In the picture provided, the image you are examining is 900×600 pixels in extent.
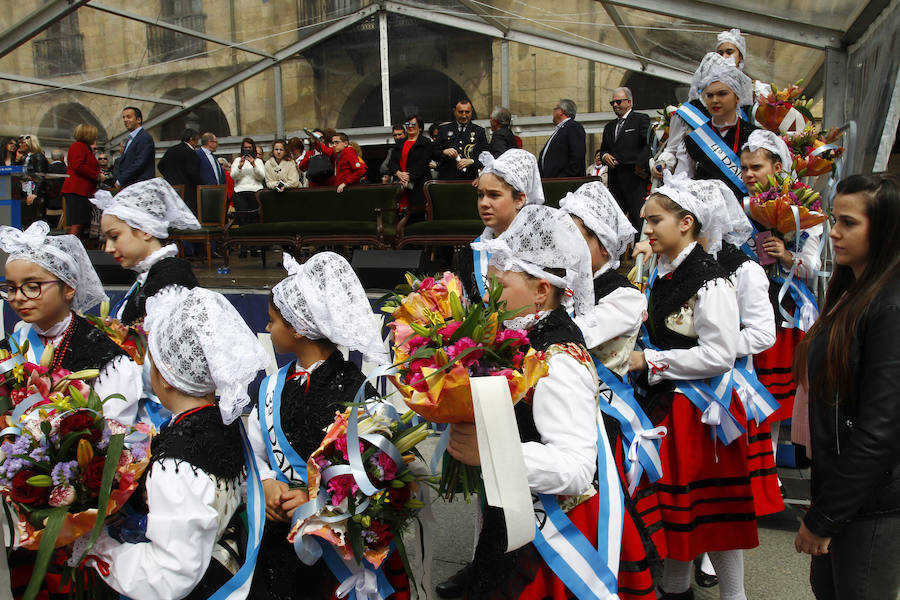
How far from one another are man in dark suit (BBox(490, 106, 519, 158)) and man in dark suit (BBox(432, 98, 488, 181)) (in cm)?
29

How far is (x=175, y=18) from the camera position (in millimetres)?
13742

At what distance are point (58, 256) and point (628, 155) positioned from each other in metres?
7.14

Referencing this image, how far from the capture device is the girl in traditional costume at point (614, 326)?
2818mm

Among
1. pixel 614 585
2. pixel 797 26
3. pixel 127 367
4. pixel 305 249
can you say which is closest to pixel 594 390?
pixel 614 585

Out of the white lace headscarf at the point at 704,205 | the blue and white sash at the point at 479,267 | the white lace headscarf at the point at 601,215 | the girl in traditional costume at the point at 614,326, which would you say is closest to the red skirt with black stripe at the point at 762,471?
the girl in traditional costume at the point at 614,326

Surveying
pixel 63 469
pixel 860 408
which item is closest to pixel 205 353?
pixel 63 469

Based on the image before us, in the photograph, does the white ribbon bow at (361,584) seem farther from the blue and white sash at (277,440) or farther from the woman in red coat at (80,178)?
the woman in red coat at (80,178)

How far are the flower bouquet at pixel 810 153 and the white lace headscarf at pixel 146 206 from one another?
146 inches

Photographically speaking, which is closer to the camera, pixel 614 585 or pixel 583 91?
pixel 614 585

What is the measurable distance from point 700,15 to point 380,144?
9.24 metres

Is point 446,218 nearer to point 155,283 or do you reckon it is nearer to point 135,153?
point 135,153

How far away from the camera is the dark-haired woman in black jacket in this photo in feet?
6.40

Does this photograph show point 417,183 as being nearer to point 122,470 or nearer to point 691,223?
point 691,223

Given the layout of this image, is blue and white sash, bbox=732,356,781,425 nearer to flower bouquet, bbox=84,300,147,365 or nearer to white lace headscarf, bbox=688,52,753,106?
white lace headscarf, bbox=688,52,753,106
